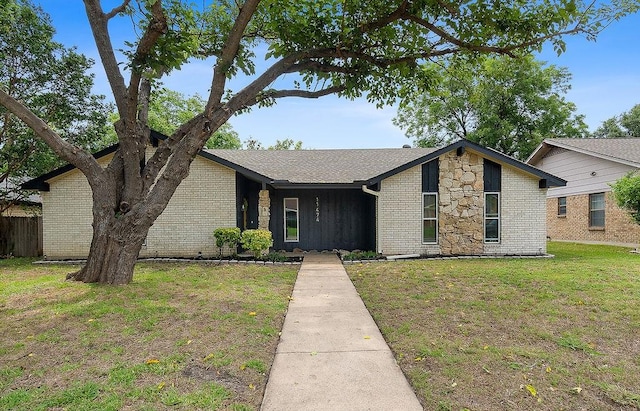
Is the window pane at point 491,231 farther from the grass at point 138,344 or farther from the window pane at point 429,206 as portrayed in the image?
the grass at point 138,344

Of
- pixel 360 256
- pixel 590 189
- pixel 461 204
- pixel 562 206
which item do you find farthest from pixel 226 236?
pixel 562 206

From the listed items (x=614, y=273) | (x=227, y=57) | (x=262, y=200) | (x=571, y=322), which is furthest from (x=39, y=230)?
(x=614, y=273)

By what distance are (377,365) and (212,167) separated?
9369 mm

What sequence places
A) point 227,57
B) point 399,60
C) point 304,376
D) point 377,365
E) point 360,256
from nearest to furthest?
point 304,376 < point 377,365 < point 227,57 < point 399,60 < point 360,256

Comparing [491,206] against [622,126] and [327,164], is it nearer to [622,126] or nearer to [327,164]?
[327,164]

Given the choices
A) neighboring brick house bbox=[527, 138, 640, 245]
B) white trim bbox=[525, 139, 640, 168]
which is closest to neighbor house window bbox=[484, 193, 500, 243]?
neighboring brick house bbox=[527, 138, 640, 245]

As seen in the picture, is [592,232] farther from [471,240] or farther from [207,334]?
[207,334]

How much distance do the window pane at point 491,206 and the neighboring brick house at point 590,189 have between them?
21.0 feet

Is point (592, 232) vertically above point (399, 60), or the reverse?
point (399, 60)

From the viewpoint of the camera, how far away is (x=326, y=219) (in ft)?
43.8

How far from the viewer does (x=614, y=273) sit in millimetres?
7969

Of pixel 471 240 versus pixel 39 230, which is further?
pixel 39 230

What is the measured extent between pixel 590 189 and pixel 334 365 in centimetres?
1838

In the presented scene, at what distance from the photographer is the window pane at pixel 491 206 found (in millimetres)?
11500
